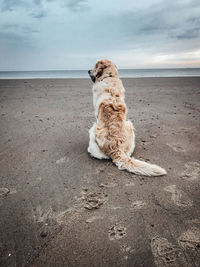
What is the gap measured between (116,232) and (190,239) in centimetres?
78

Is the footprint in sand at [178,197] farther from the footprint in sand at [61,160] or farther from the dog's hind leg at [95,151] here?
the footprint in sand at [61,160]

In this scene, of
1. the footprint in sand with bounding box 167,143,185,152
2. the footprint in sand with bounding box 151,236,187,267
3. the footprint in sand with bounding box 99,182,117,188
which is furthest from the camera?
the footprint in sand with bounding box 167,143,185,152

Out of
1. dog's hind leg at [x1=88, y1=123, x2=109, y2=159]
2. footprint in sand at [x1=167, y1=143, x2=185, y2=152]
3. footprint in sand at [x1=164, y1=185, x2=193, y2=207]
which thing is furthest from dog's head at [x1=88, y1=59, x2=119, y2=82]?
footprint in sand at [x1=164, y1=185, x2=193, y2=207]

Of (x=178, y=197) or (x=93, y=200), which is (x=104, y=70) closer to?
(x=93, y=200)

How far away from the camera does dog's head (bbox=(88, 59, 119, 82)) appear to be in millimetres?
3729

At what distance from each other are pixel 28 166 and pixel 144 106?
19.3ft

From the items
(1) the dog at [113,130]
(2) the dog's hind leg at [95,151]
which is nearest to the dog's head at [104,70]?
(1) the dog at [113,130]

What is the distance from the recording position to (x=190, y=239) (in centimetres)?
190

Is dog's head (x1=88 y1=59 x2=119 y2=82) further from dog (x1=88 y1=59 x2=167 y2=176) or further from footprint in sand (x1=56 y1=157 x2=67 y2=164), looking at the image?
footprint in sand (x1=56 y1=157 x2=67 y2=164)

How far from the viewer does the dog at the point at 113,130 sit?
308cm

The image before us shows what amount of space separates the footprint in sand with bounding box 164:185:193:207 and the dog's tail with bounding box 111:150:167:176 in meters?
0.29

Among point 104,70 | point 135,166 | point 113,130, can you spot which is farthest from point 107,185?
point 104,70

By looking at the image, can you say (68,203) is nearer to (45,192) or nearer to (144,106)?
(45,192)

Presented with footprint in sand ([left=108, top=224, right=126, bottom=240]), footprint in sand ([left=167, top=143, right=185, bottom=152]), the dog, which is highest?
the dog
